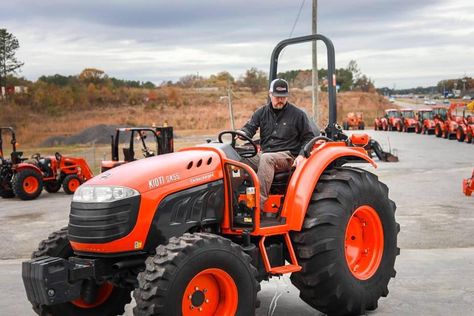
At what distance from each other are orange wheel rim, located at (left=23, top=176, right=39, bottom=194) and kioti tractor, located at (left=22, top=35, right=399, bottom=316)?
1198 cm

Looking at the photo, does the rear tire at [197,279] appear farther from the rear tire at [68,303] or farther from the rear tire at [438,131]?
the rear tire at [438,131]

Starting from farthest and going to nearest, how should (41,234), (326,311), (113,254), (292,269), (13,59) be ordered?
(13,59) < (41,234) < (326,311) < (292,269) < (113,254)

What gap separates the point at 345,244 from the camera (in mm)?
5699

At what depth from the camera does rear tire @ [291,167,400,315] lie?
5.23 m

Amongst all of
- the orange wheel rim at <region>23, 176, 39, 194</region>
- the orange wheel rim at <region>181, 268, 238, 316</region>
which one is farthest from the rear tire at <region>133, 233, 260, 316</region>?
the orange wheel rim at <region>23, 176, 39, 194</region>

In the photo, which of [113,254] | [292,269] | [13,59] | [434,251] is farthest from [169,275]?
[13,59]

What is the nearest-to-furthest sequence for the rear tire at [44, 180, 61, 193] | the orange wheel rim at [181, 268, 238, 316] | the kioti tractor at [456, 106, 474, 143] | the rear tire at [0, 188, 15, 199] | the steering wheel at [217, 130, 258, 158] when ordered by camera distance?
the orange wheel rim at [181, 268, 238, 316] < the steering wheel at [217, 130, 258, 158] < the rear tire at [0, 188, 15, 199] < the rear tire at [44, 180, 61, 193] < the kioti tractor at [456, 106, 474, 143]

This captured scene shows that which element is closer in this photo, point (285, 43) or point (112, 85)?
point (285, 43)

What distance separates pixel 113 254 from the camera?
4609 mm

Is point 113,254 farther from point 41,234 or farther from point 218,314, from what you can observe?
point 41,234

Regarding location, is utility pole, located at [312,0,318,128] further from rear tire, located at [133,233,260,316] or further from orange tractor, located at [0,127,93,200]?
rear tire, located at [133,233,260,316]

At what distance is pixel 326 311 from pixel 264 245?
833mm

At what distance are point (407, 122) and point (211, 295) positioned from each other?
3838 cm

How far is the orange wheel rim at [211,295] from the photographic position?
4.47 meters
